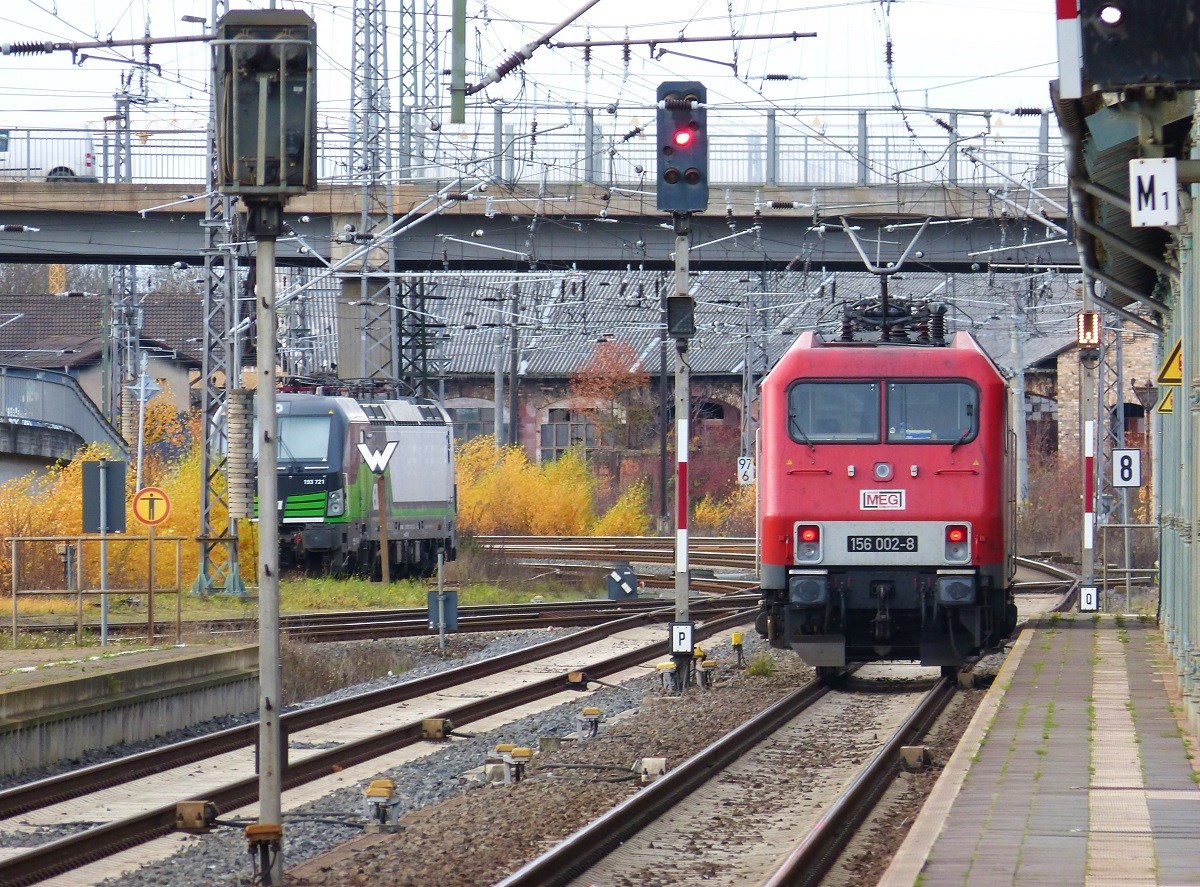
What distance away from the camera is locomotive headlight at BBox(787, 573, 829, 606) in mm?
15039

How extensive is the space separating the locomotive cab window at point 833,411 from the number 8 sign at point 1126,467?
11509mm

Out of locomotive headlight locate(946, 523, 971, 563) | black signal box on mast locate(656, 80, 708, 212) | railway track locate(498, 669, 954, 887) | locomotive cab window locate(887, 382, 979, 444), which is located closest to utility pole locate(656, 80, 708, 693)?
black signal box on mast locate(656, 80, 708, 212)

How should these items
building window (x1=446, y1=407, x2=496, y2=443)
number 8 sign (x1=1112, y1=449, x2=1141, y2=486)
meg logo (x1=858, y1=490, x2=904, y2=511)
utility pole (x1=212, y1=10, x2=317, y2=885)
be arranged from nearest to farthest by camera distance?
utility pole (x1=212, y1=10, x2=317, y2=885) → meg logo (x1=858, y1=490, x2=904, y2=511) → number 8 sign (x1=1112, y1=449, x2=1141, y2=486) → building window (x1=446, y1=407, x2=496, y2=443)

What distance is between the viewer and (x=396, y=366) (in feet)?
122

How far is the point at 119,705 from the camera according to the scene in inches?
559

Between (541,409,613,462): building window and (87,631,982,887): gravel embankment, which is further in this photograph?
(541,409,613,462): building window

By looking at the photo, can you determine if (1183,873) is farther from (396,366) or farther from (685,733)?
(396,366)

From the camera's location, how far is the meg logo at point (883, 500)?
1515 centimetres

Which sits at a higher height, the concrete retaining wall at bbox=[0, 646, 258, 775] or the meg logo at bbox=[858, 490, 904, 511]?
the meg logo at bbox=[858, 490, 904, 511]

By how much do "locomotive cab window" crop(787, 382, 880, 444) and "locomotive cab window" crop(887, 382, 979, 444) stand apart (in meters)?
0.16

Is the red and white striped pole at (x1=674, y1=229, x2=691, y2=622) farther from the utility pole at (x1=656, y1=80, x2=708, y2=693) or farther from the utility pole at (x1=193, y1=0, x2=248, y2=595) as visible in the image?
the utility pole at (x1=193, y1=0, x2=248, y2=595)

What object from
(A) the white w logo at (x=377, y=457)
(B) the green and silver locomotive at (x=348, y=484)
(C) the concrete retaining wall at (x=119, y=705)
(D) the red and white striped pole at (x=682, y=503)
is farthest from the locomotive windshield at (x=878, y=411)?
(B) the green and silver locomotive at (x=348, y=484)

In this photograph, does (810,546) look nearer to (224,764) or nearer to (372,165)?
(224,764)

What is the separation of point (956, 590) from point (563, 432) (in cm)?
5236
